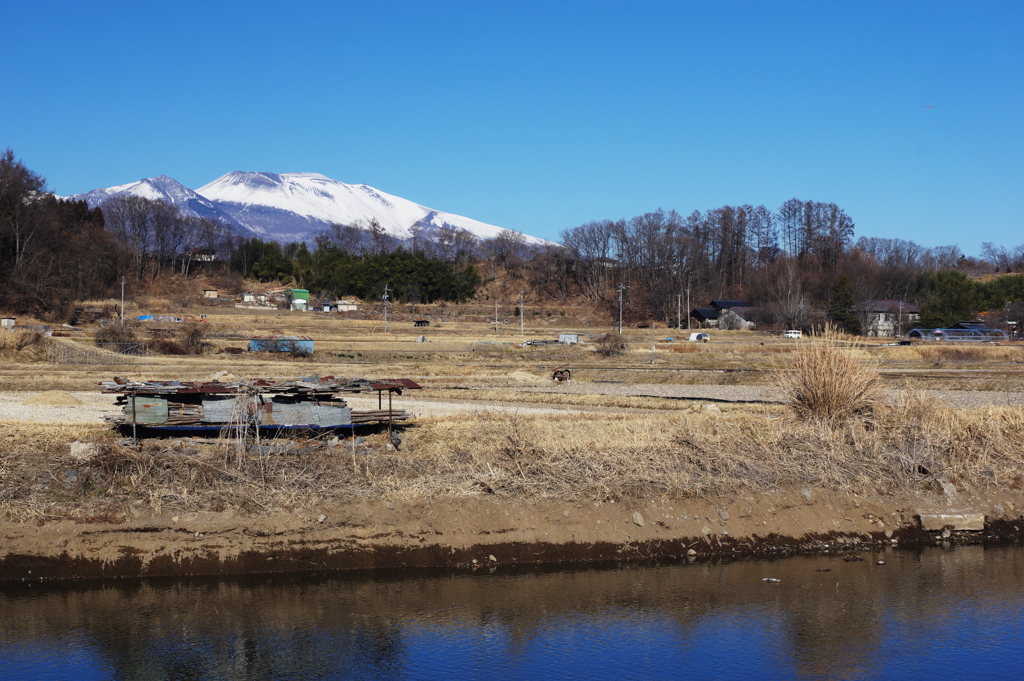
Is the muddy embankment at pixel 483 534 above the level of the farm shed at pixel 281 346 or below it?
below

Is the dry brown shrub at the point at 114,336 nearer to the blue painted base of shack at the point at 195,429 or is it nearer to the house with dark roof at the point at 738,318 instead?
the blue painted base of shack at the point at 195,429

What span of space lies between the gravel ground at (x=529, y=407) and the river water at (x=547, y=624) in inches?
303

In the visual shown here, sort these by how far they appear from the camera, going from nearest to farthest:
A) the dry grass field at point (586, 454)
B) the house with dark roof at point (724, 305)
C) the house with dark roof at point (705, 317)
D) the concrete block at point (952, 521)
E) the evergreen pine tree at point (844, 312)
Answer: the dry grass field at point (586, 454) → the concrete block at point (952, 521) → the evergreen pine tree at point (844, 312) → the house with dark roof at point (705, 317) → the house with dark roof at point (724, 305)

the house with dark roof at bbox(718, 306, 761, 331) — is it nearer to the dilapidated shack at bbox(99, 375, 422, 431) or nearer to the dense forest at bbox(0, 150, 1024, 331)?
the dense forest at bbox(0, 150, 1024, 331)

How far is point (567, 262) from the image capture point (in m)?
155

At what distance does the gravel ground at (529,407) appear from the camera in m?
21.6

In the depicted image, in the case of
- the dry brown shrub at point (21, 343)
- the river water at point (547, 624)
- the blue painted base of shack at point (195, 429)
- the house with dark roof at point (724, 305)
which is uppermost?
the house with dark roof at point (724, 305)

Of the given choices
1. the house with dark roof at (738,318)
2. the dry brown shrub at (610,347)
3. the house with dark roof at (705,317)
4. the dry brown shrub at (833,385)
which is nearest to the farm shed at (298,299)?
the house with dark roof at (705,317)

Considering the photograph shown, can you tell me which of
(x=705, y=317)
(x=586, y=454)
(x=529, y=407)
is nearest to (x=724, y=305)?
(x=705, y=317)

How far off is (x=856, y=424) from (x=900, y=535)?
10.8 feet

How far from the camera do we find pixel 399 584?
1372 cm

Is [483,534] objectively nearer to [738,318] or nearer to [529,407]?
[529,407]

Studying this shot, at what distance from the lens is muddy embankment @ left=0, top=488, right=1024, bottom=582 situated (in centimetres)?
1402

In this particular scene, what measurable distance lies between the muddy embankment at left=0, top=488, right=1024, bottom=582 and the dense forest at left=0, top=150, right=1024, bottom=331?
7134cm
